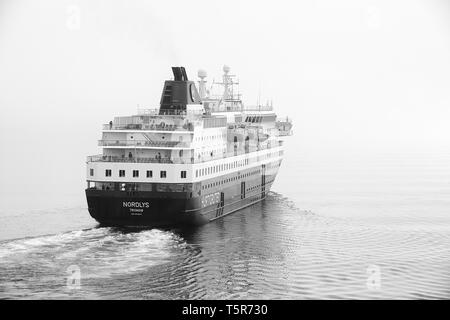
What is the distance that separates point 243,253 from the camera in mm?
41906

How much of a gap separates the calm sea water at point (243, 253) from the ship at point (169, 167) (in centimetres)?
111

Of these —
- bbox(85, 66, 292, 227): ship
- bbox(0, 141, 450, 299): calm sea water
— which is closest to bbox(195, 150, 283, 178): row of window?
bbox(85, 66, 292, 227): ship

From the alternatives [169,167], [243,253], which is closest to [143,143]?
[169,167]

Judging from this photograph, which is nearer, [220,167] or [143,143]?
[143,143]

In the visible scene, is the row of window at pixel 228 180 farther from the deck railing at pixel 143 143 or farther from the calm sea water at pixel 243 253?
the deck railing at pixel 143 143

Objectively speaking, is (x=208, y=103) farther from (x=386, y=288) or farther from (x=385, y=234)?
(x=386, y=288)

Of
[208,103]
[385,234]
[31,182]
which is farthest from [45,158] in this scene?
[385,234]

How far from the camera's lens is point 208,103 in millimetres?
66562

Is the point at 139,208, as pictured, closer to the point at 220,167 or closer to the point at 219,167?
the point at 219,167

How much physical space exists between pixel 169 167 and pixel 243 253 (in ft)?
24.5

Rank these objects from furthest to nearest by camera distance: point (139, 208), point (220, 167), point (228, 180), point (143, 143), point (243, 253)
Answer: point (228, 180) < point (220, 167) < point (143, 143) < point (139, 208) < point (243, 253)

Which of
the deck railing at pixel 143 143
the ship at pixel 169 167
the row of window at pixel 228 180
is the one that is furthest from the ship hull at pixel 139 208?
the deck railing at pixel 143 143

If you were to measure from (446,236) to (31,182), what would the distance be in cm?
3863

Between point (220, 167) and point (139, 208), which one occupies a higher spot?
point (220, 167)
